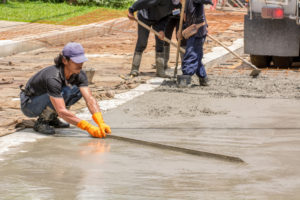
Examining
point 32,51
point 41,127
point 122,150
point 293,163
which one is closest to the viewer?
point 293,163

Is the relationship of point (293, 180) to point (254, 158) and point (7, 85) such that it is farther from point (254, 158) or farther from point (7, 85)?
point (7, 85)

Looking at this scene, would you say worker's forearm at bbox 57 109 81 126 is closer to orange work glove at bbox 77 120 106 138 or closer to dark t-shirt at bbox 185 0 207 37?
orange work glove at bbox 77 120 106 138

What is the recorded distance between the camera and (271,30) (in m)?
10.4

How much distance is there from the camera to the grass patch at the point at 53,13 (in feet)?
57.8

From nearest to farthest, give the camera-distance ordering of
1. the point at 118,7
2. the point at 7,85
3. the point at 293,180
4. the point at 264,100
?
the point at 293,180, the point at 264,100, the point at 7,85, the point at 118,7

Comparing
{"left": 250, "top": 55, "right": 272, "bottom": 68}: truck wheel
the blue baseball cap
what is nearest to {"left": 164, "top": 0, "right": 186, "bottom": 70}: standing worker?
{"left": 250, "top": 55, "right": 272, "bottom": 68}: truck wheel

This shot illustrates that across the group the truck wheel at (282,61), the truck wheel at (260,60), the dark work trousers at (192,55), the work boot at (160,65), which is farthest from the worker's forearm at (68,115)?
the truck wheel at (282,61)

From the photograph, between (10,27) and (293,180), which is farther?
(10,27)

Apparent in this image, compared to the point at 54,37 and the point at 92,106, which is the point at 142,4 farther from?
the point at 54,37

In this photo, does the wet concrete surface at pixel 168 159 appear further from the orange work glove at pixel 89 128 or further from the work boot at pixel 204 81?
the work boot at pixel 204 81

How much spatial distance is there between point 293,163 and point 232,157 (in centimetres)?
48

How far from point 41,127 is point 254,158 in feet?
6.84

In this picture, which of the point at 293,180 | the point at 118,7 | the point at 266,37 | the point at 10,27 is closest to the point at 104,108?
the point at 293,180

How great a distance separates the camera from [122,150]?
559 cm
